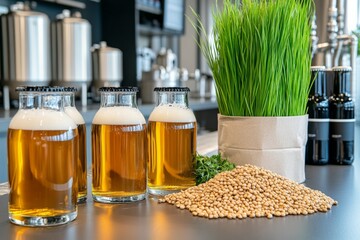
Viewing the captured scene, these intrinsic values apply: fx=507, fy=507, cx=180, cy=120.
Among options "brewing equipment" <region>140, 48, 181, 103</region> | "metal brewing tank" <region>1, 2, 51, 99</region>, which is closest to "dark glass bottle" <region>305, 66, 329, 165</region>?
"metal brewing tank" <region>1, 2, 51, 99</region>

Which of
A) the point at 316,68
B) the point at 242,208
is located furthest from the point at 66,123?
the point at 316,68

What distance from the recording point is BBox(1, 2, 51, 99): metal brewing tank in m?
2.56

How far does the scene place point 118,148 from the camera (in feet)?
2.54

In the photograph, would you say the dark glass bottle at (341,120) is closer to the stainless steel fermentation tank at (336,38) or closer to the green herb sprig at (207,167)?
the stainless steel fermentation tank at (336,38)

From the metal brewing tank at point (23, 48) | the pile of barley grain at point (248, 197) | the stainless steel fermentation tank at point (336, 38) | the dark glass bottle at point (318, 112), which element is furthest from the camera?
the metal brewing tank at point (23, 48)

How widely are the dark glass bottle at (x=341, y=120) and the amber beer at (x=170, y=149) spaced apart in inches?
20.1

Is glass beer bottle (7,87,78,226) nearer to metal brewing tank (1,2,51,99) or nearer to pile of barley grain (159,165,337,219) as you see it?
pile of barley grain (159,165,337,219)

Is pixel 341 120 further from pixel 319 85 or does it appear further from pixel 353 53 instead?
pixel 353 53

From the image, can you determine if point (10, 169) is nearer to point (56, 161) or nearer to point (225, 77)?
point (56, 161)

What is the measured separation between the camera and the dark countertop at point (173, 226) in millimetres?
632

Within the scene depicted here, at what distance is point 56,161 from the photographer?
67 cm

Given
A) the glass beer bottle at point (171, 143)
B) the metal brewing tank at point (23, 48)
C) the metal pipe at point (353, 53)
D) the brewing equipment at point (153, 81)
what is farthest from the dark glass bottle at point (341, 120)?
the brewing equipment at point (153, 81)

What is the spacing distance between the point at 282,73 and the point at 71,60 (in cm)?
218

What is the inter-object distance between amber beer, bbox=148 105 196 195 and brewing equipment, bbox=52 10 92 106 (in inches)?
85.6
